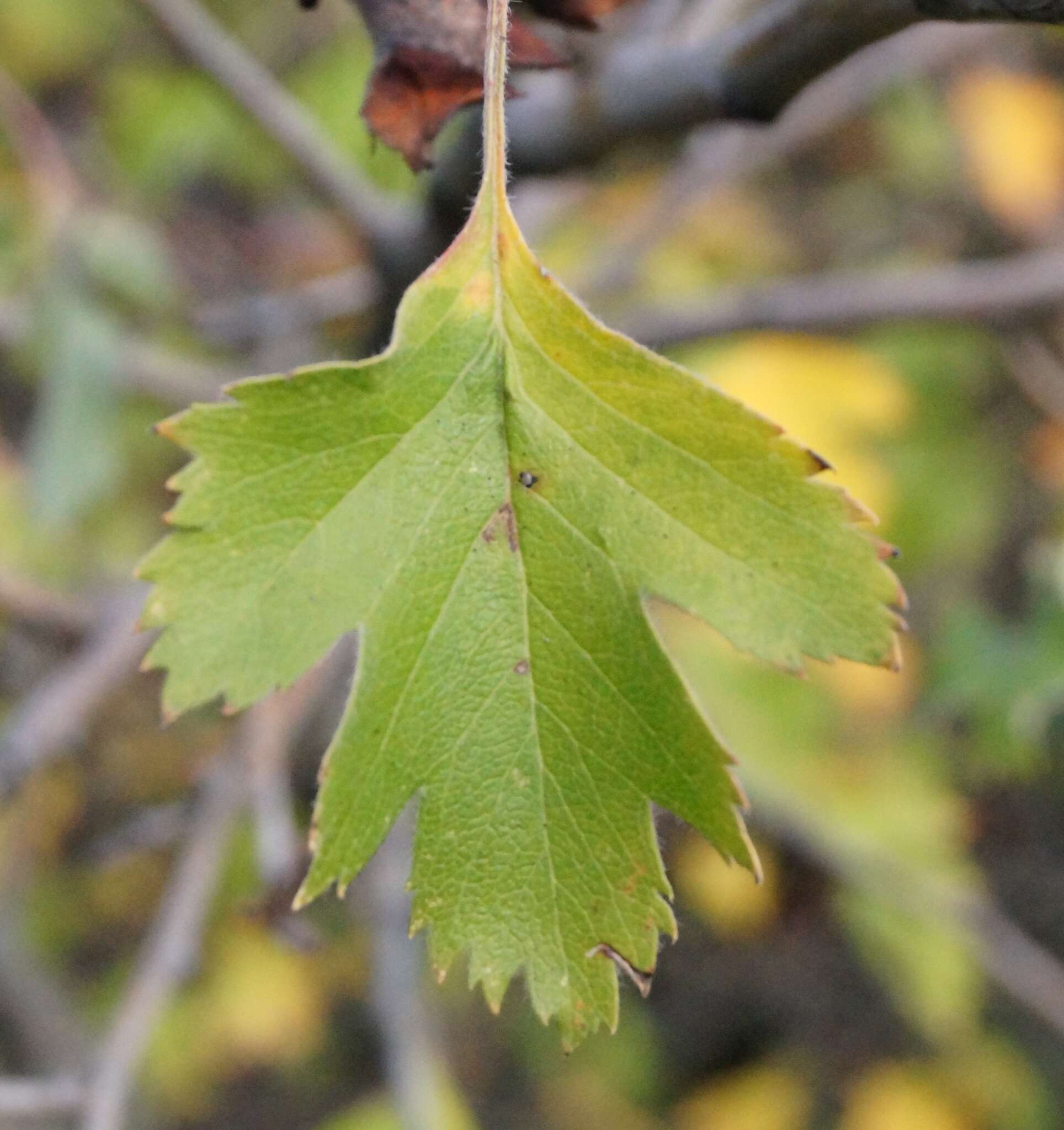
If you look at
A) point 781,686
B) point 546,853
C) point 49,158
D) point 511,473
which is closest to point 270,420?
point 511,473

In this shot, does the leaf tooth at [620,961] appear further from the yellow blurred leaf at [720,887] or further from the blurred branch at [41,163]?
the yellow blurred leaf at [720,887]

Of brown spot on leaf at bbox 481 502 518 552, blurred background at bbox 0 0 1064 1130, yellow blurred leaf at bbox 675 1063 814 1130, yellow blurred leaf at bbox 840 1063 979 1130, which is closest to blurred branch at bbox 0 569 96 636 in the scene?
blurred background at bbox 0 0 1064 1130

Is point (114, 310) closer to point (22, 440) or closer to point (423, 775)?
point (423, 775)

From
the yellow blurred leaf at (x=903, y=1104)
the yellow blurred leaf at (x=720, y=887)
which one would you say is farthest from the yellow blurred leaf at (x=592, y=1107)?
the yellow blurred leaf at (x=720, y=887)

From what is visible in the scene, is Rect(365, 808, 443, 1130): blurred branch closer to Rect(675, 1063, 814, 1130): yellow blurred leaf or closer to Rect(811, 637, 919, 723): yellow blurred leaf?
Rect(811, 637, 919, 723): yellow blurred leaf

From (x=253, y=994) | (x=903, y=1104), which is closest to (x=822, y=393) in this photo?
(x=253, y=994)
